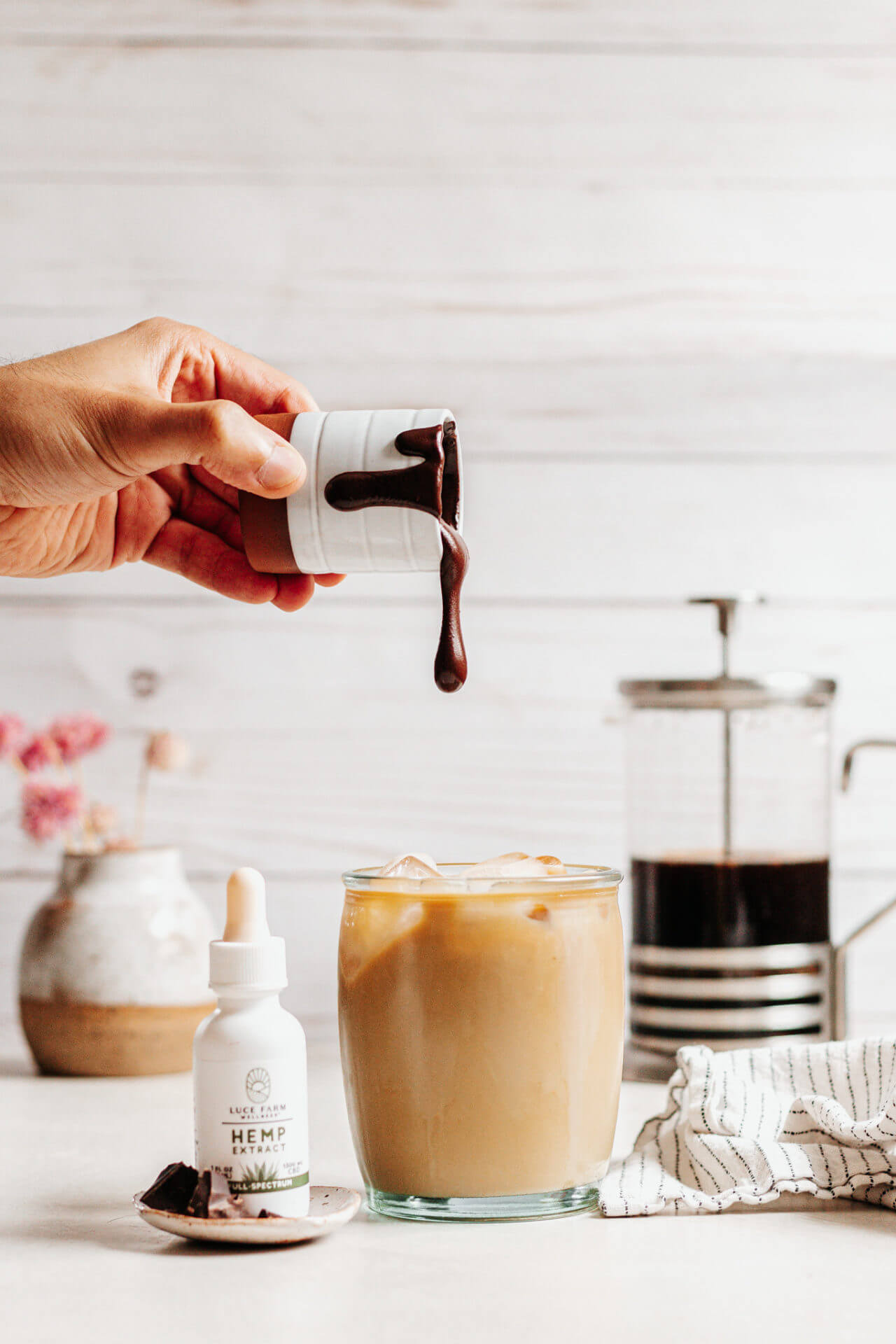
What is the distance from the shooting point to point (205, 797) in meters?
1.50

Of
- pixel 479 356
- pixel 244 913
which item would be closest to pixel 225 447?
pixel 244 913

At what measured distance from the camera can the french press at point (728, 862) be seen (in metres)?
1.18

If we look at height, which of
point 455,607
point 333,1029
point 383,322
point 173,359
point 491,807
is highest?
point 383,322

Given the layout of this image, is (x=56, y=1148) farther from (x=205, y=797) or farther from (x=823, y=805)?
(x=823, y=805)

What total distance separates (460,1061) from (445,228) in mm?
1032

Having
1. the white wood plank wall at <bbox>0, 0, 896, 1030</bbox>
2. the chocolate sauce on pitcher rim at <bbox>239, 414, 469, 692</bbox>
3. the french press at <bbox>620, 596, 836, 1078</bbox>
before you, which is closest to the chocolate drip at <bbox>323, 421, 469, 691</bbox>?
the chocolate sauce on pitcher rim at <bbox>239, 414, 469, 692</bbox>

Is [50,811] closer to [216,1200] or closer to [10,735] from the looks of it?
[10,735]

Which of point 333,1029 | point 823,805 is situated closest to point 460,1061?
point 823,805

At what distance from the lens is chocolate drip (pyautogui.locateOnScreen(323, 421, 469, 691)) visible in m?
0.78

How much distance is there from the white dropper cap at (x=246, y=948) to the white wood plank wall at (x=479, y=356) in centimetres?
82

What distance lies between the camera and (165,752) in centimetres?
133

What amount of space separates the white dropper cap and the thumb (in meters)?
0.22

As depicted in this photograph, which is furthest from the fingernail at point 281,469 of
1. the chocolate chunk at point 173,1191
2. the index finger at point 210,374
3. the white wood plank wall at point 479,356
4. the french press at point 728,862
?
the white wood plank wall at point 479,356

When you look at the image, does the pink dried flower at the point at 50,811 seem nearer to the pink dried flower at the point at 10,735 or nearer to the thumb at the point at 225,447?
the pink dried flower at the point at 10,735
